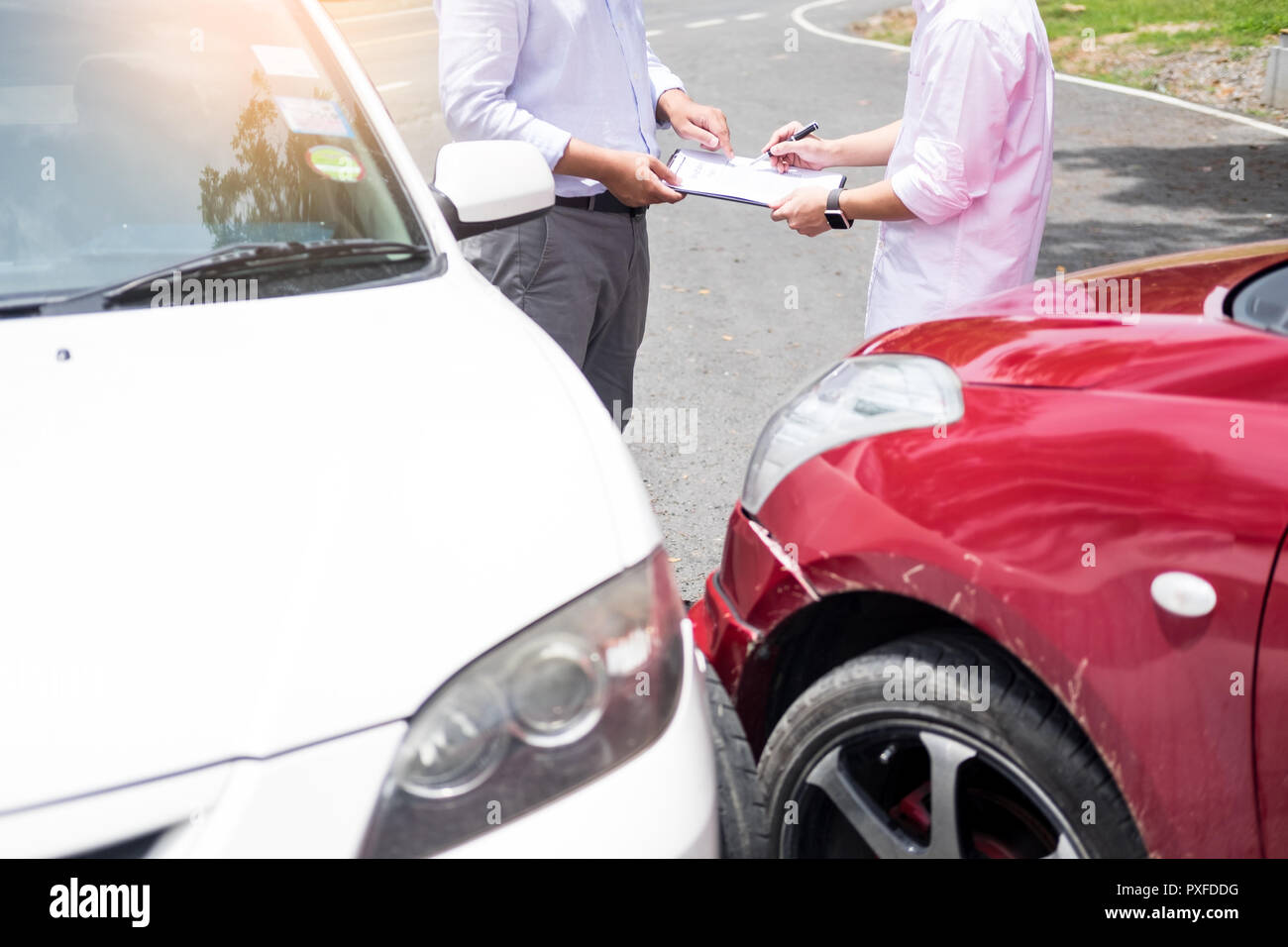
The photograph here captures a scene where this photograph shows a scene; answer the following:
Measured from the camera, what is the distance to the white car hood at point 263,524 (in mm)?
1372

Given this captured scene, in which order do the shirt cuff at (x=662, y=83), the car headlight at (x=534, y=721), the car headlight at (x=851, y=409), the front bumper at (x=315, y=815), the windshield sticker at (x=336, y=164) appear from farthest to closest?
the shirt cuff at (x=662, y=83), the windshield sticker at (x=336, y=164), the car headlight at (x=851, y=409), the car headlight at (x=534, y=721), the front bumper at (x=315, y=815)

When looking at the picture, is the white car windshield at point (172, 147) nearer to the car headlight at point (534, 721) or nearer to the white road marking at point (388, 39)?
the car headlight at point (534, 721)

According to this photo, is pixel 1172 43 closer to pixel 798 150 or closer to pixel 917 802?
pixel 798 150

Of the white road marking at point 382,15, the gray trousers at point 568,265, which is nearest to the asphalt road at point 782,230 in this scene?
the gray trousers at point 568,265

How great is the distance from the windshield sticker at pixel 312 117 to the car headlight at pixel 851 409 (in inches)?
43.4

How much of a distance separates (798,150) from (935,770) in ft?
6.67

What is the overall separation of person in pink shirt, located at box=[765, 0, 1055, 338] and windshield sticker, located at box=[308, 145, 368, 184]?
109 cm

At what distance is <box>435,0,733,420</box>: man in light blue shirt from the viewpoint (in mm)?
3135

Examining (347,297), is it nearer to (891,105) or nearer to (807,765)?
(807,765)

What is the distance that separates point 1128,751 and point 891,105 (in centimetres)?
1110

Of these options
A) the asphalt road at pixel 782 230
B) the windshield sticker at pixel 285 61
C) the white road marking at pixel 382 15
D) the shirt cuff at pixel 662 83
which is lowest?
the asphalt road at pixel 782 230

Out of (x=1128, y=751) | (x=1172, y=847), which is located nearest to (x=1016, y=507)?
(x=1128, y=751)

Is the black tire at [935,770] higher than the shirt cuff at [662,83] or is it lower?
lower

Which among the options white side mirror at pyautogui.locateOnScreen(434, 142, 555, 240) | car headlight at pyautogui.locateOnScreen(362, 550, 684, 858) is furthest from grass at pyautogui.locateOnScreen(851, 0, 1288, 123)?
car headlight at pyautogui.locateOnScreen(362, 550, 684, 858)
